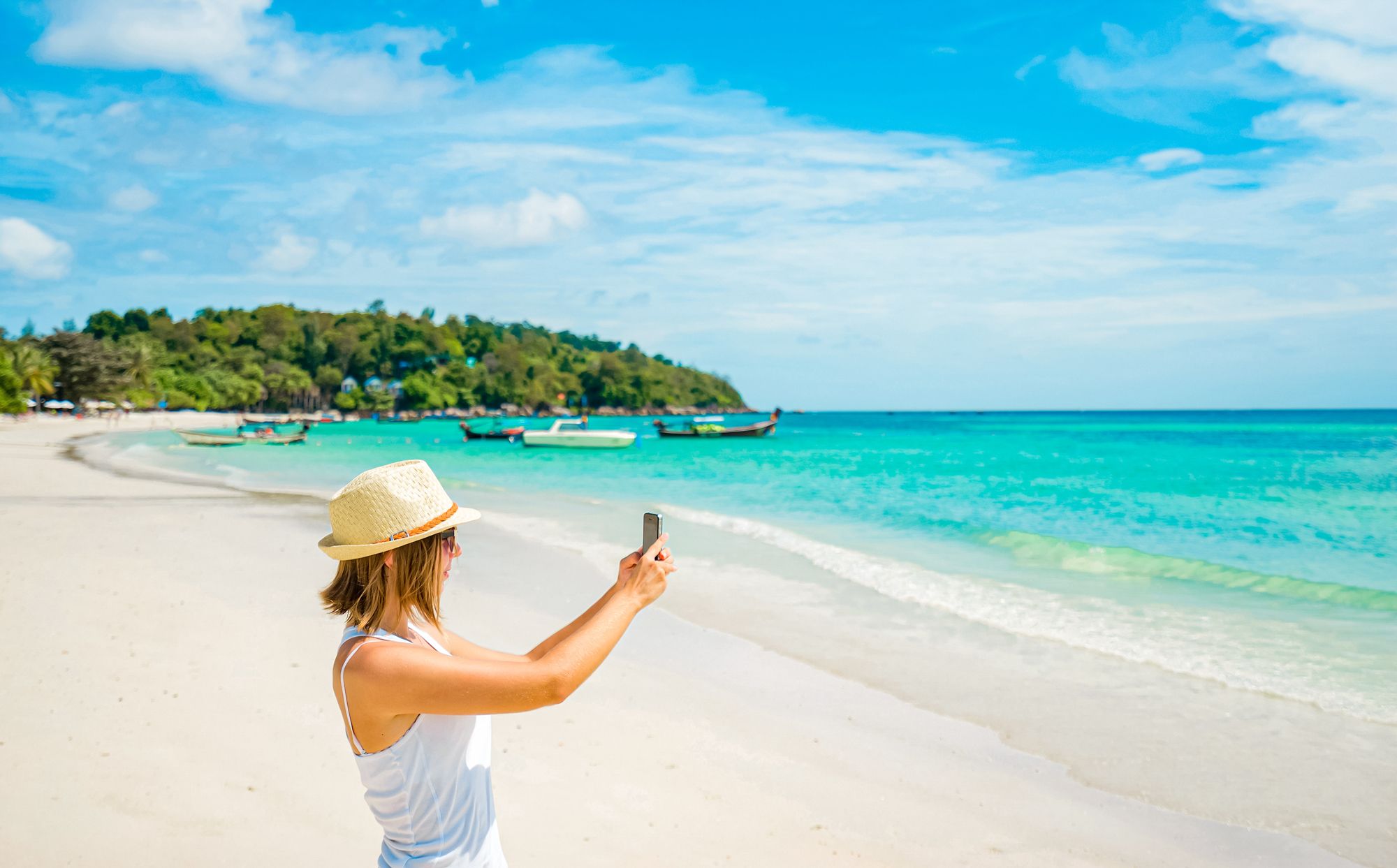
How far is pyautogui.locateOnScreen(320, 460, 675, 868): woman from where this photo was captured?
1.70 meters

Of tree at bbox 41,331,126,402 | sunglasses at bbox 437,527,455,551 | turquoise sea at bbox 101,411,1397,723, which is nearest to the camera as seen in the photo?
sunglasses at bbox 437,527,455,551

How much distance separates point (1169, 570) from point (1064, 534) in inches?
167

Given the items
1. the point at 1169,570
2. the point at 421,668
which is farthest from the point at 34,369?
the point at 421,668

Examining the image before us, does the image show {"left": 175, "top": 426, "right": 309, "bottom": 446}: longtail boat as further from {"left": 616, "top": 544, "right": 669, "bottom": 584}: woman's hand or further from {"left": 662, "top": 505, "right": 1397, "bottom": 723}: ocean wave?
{"left": 616, "top": 544, "right": 669, "bottom": 584}: woman's hand

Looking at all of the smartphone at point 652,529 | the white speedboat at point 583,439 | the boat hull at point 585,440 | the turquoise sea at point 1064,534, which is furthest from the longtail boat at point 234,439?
the smartphone at point 652,529

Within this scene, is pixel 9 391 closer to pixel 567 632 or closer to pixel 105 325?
pixel 567 632

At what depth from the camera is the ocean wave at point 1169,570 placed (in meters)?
12.4

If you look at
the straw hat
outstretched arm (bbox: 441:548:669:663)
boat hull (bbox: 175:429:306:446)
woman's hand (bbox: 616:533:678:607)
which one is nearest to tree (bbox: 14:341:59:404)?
boat hull (bbox: 175:429:306:446)

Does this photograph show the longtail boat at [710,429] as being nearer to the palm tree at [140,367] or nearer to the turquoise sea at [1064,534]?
the turquoise sea at [1064,534]

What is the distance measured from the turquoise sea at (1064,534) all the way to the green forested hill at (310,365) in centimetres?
5720

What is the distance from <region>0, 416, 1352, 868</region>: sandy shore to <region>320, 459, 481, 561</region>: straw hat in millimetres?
2912

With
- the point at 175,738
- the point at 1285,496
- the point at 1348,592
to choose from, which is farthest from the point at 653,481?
the point at 175,738

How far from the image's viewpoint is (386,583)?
1.83 metres

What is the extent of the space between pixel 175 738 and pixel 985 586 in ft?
31.6
